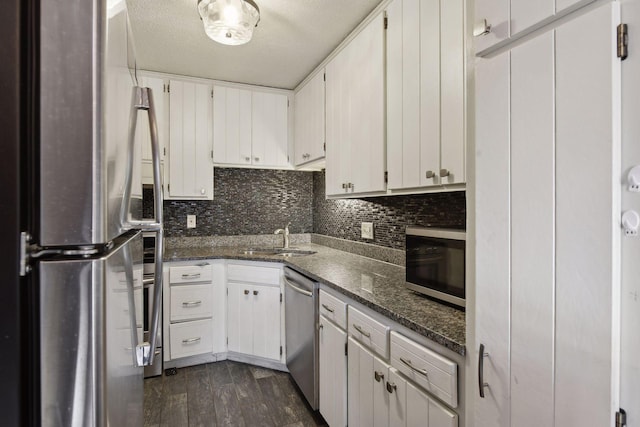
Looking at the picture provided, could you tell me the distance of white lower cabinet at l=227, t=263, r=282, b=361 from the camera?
8.79 feet

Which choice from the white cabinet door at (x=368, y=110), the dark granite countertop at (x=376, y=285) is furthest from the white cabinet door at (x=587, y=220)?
the white cabinet door at (x=368, y=110)

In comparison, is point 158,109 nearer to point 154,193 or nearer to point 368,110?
point 368,110

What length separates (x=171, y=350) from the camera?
2.69 m

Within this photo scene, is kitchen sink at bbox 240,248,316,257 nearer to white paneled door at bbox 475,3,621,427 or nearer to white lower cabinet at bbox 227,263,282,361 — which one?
white lower cabinet at bbox 227,263,282,361

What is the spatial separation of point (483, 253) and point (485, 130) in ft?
1.03

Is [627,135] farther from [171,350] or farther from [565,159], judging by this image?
[171,350]

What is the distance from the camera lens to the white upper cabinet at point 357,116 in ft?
6.20

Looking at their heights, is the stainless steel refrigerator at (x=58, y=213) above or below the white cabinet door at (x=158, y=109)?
below

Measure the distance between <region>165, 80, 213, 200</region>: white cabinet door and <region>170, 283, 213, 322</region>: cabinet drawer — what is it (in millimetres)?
820

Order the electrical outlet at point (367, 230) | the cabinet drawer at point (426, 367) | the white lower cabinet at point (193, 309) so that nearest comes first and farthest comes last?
the cabinet drawer at point (426, 367) → the electrical outlet at point (367, 230) → the white lower cabinet at point (193, 309)

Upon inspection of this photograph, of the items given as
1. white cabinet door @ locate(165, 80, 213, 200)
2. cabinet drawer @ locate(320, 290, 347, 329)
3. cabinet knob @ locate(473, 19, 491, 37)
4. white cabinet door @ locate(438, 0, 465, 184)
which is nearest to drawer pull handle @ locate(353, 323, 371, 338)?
cabinet drawer @ locate(320, 290, 347, 329)

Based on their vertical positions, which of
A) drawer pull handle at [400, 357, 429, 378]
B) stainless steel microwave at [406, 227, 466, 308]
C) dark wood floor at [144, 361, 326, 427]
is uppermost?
stainless steel microwave at [406, 227, 466, 308]

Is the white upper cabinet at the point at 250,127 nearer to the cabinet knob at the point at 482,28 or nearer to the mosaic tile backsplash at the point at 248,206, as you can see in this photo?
the mosaic tile backsplash at the point at 248,206

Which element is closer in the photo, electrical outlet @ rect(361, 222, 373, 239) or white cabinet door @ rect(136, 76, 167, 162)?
electrical outlet @ rect(361, 222, 373, 239)
